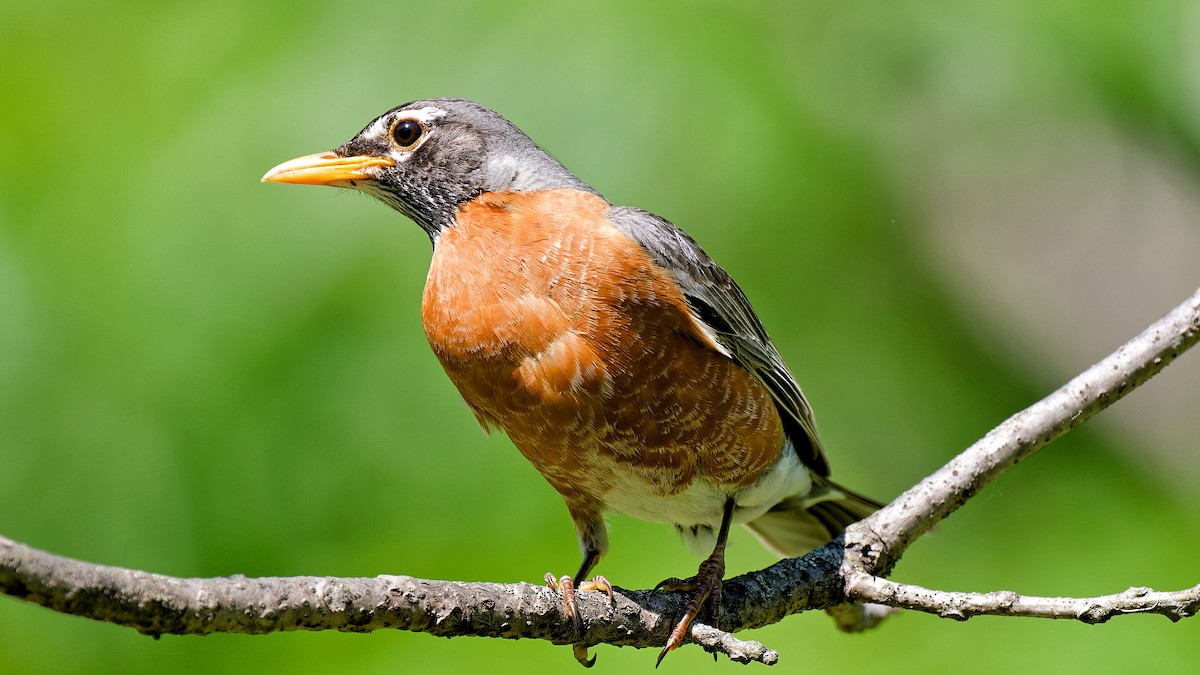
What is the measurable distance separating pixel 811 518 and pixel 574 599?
1835 millimetres

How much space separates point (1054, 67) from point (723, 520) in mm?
2530

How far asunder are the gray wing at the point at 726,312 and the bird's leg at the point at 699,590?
731 mm

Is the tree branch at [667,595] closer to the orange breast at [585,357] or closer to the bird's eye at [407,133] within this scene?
the orange breast at [585,357]

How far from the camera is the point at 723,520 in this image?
13.1 ft

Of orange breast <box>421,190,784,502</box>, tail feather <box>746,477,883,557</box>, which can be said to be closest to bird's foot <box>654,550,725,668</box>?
orange breast <box>421,190,784,502</box>

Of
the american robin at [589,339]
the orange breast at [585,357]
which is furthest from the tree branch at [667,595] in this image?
the orange breast at [585,357]

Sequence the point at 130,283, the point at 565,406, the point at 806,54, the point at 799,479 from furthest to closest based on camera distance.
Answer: the point at 806,54 → the point at 799,479 → the point at 130,283 → the point at 565,406

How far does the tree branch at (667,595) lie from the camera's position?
1880 mm

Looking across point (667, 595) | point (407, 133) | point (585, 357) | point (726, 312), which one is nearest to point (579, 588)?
point (667, 595)

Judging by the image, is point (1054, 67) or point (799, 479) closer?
point (799, 479)

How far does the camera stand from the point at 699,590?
3.36 meters

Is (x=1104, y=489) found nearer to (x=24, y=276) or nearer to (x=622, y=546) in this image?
(x=622, y=546)

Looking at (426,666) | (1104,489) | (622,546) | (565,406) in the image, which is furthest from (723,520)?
(1104,489)

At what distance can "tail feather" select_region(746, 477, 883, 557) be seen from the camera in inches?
171
